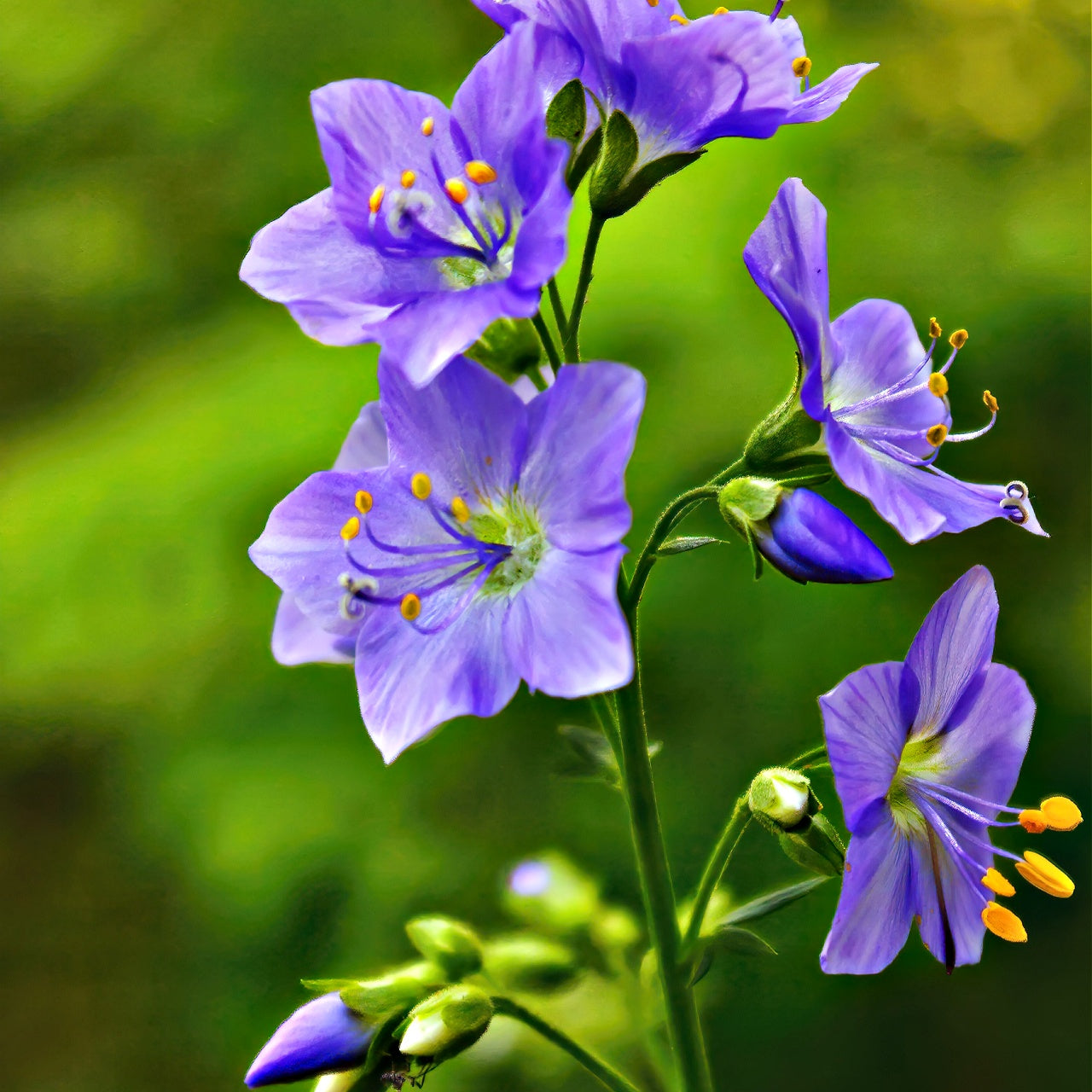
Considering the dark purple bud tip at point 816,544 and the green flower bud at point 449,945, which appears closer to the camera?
the dark purple bud tip at point 816,544

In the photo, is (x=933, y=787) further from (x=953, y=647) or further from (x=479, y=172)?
(x=479, y=172)

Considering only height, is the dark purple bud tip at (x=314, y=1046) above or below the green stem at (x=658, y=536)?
below

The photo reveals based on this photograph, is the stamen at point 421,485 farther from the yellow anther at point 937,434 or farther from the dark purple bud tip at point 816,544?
the yellow anther at point 937,434

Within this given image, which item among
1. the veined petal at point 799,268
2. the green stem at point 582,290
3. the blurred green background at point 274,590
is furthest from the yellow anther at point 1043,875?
the blurred green background at point 274,590

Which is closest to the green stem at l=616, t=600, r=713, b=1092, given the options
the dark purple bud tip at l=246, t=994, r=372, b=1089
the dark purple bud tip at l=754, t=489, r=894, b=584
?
the dark purple bud tip at l=754, t=489, r=894, b=584

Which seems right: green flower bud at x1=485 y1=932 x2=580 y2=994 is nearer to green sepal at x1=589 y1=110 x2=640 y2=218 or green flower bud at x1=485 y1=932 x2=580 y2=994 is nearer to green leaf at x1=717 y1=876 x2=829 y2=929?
green leaf at x1=717 y1=876 x2=829 y2=929

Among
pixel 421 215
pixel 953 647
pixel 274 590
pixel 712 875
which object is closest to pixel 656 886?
pixel 712 875
